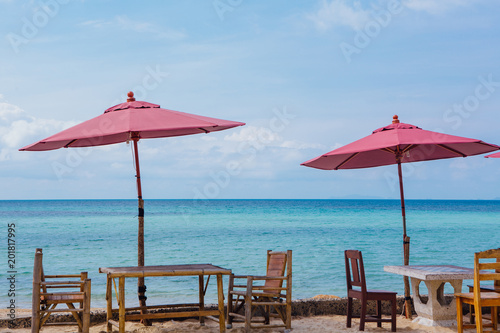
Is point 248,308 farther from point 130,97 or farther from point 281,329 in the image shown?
point 130,97

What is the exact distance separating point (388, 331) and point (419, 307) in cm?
65

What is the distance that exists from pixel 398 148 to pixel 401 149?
315 millimetres

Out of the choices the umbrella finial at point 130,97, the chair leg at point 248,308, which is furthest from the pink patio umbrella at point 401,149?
the umbrella finial at point 130,97

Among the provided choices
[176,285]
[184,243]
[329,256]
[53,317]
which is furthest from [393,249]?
[53,317]

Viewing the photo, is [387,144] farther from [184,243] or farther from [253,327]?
[184,243]

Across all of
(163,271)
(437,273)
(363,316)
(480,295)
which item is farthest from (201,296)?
(480,295)

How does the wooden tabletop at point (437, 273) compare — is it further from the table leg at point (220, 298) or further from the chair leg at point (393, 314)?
the table leg at point (220, 298)

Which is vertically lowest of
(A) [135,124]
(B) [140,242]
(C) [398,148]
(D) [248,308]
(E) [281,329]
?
(E) [281,329]

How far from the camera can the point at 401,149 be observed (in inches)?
260

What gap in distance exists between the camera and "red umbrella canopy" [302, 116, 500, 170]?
5493mm

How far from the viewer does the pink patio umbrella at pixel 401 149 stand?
5508mm

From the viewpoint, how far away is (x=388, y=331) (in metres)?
5.45

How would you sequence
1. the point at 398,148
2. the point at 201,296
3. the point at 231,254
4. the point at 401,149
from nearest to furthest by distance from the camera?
the point at 201,296 → the point at 398,148 → the point at 401,149 → the point at 231,254

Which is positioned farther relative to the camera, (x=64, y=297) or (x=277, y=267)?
(x=277, y=267)
